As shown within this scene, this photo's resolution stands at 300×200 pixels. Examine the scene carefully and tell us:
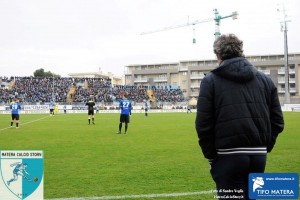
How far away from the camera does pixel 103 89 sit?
71.7 metres

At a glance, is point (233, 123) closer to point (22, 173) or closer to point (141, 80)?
point (22, 173)

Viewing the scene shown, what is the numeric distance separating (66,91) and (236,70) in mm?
67582

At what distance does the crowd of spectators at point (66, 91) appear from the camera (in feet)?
212

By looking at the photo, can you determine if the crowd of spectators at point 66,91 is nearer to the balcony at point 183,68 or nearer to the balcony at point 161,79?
the balcony at point 183,68

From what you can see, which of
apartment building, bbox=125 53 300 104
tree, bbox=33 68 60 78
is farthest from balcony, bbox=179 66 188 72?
tree, bbox=33 68 60 78

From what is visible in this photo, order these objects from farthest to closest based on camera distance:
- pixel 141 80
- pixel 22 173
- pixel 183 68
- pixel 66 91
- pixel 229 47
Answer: pixel 141 80 < pixel 183 68 < pixel 66 91 < pixel 22 173 < pixel 229 47

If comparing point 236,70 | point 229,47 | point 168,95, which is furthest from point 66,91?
point 236,70

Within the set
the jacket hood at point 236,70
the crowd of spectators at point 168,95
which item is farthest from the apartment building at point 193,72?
the jacket hood at point 236,70

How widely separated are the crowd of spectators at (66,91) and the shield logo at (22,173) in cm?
5904

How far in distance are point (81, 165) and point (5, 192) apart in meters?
4.94

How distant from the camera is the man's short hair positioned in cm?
339

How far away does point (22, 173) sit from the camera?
3.89m

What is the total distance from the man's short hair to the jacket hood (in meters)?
0.10

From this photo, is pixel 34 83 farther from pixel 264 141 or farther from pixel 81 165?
pixel 264 141
